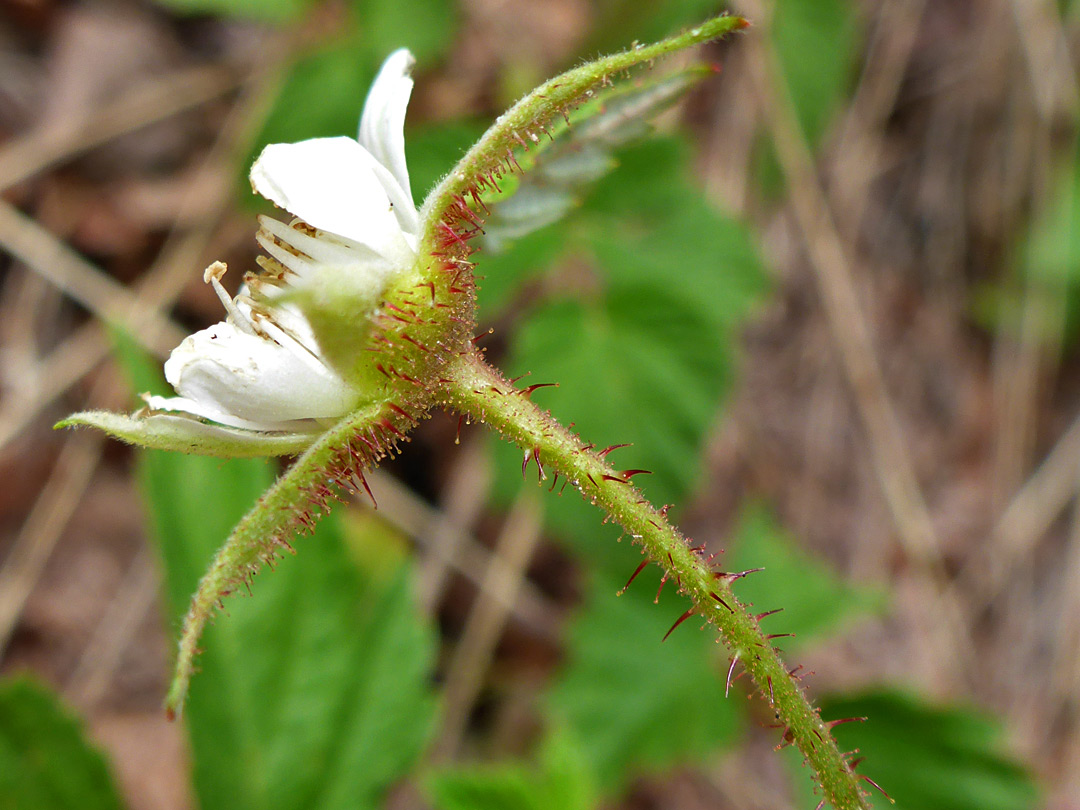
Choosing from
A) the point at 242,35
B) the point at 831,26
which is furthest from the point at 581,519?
the point at 242,35

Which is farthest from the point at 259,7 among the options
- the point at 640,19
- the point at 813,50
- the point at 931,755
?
the point at 931,755

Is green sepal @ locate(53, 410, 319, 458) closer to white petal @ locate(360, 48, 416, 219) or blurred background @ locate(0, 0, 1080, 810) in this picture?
white petal @ locate(360, 48, 416, 219)

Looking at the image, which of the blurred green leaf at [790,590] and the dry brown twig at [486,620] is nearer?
the blurred green leaf at [790,590]

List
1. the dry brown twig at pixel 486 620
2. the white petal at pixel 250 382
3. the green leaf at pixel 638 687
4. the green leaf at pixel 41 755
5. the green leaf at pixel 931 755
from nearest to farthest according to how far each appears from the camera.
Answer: the white petal at pixel 250 382, the green leaf at pixel 41 755, the green leaf at pixel 931 755, the green leaf at pixel 638 687, the dry brown twig at pixel 486 620

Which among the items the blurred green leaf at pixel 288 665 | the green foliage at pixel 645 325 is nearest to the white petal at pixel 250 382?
the blurred green leaf at pixel 288 665

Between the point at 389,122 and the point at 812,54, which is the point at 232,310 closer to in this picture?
the point at 389,122

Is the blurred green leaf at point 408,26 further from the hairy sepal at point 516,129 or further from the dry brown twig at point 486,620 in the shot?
the hairy sepal at point 516,129

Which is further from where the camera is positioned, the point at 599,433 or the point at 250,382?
the point at 599,433

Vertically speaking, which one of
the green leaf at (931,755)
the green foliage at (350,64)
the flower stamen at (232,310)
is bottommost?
the flower stamen at (232,310)
